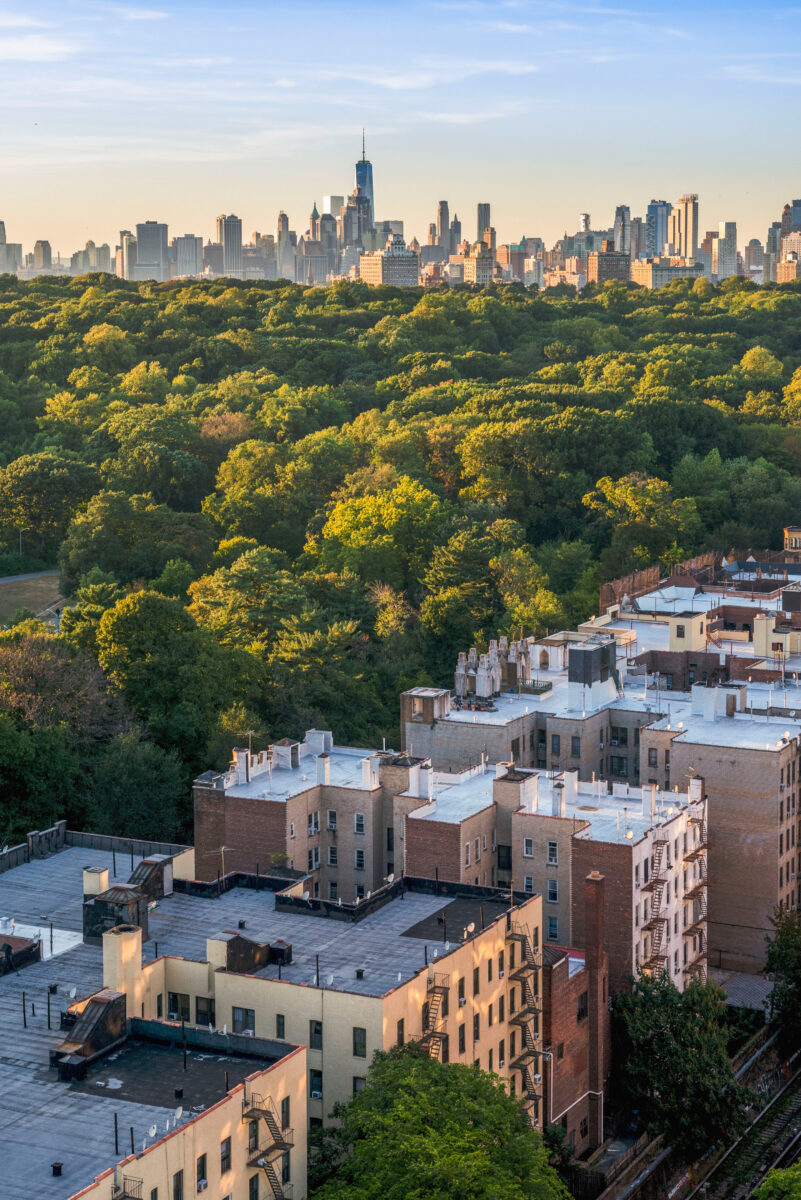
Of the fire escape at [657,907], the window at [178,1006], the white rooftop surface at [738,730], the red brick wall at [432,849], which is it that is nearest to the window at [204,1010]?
the window at [178,1006]

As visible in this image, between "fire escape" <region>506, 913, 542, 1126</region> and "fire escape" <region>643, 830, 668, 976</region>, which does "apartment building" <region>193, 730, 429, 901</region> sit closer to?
"fire escape" <region>643, 830, 668, 976</region>

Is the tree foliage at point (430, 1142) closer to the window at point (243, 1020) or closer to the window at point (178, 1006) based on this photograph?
the window at point (243, 1020)

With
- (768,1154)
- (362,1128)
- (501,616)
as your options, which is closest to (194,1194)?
(362,1128)

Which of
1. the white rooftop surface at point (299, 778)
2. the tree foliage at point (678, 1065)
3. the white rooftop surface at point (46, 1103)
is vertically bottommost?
the tree foliage at point (678, 1065)

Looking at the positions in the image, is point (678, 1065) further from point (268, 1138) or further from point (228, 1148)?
point (228, 1148)

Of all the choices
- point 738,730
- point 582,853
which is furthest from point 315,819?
point 738,730

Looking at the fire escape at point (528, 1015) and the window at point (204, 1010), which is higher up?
the window at point (204, 1010)

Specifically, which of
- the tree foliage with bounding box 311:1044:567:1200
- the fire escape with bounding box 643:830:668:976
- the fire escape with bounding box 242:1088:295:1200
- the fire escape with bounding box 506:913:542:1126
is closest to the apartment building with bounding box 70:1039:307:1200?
the fire escape with bounding box 242:1088:295:1200
